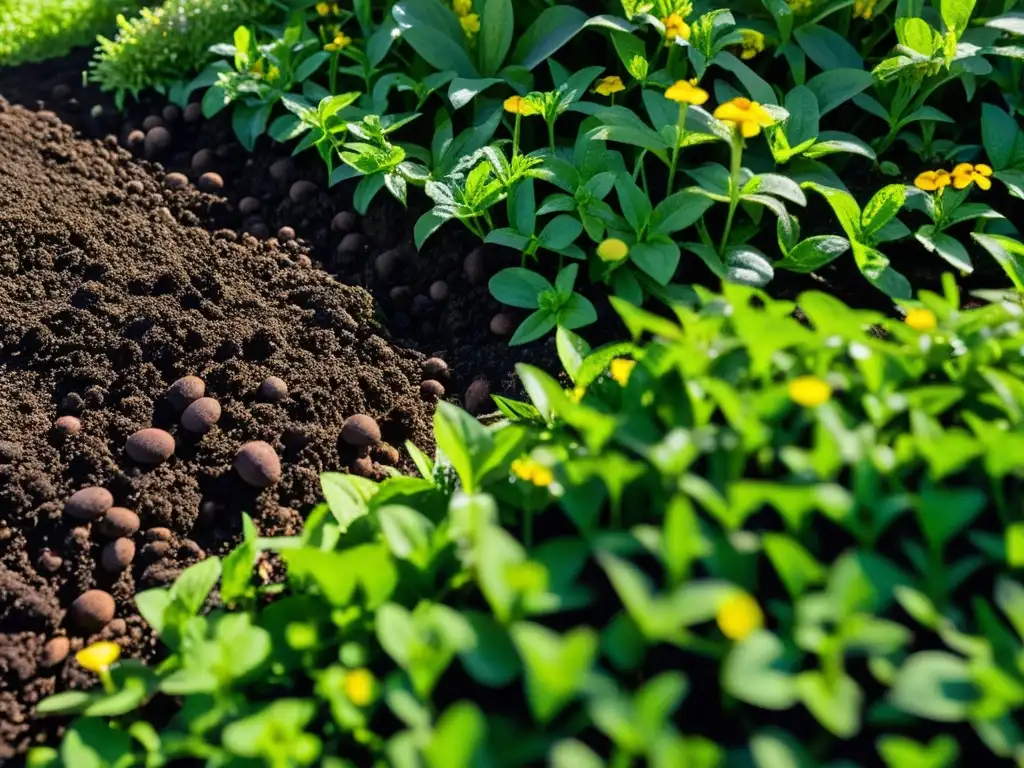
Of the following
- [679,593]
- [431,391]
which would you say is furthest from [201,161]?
[679,593]

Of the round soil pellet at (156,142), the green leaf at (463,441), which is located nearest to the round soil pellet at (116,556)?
the green leaf at (463,441)

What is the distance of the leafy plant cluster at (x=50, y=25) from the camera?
145 inches

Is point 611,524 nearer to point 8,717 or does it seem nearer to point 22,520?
point 8,717

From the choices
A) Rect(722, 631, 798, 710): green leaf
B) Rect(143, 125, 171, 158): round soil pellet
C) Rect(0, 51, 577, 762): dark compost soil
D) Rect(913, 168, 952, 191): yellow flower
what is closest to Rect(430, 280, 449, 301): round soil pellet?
Rect(0, 51, 577, 762): dark compost soil

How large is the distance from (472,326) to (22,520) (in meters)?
1.24

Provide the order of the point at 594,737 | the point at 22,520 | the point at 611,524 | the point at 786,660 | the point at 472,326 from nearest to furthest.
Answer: the point at 786,660 → the point at 594,737 → the point at 611,524 → the point at 22,520 → the point at 472,326

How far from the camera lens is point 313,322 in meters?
2.57

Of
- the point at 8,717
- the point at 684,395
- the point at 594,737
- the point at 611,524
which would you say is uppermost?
the point at 684,395

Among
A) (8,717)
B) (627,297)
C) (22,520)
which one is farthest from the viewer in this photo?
(627,297)

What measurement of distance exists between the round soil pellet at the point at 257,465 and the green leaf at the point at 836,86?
186 centimetres

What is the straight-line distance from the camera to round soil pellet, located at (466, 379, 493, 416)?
8.08ft

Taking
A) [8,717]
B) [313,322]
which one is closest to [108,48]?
[313,322]

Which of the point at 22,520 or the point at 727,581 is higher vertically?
the point at 727,581

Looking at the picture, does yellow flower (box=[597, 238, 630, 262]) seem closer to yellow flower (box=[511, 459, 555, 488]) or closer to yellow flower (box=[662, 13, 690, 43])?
yellow flower (box=[662, 13, 690, 43])
